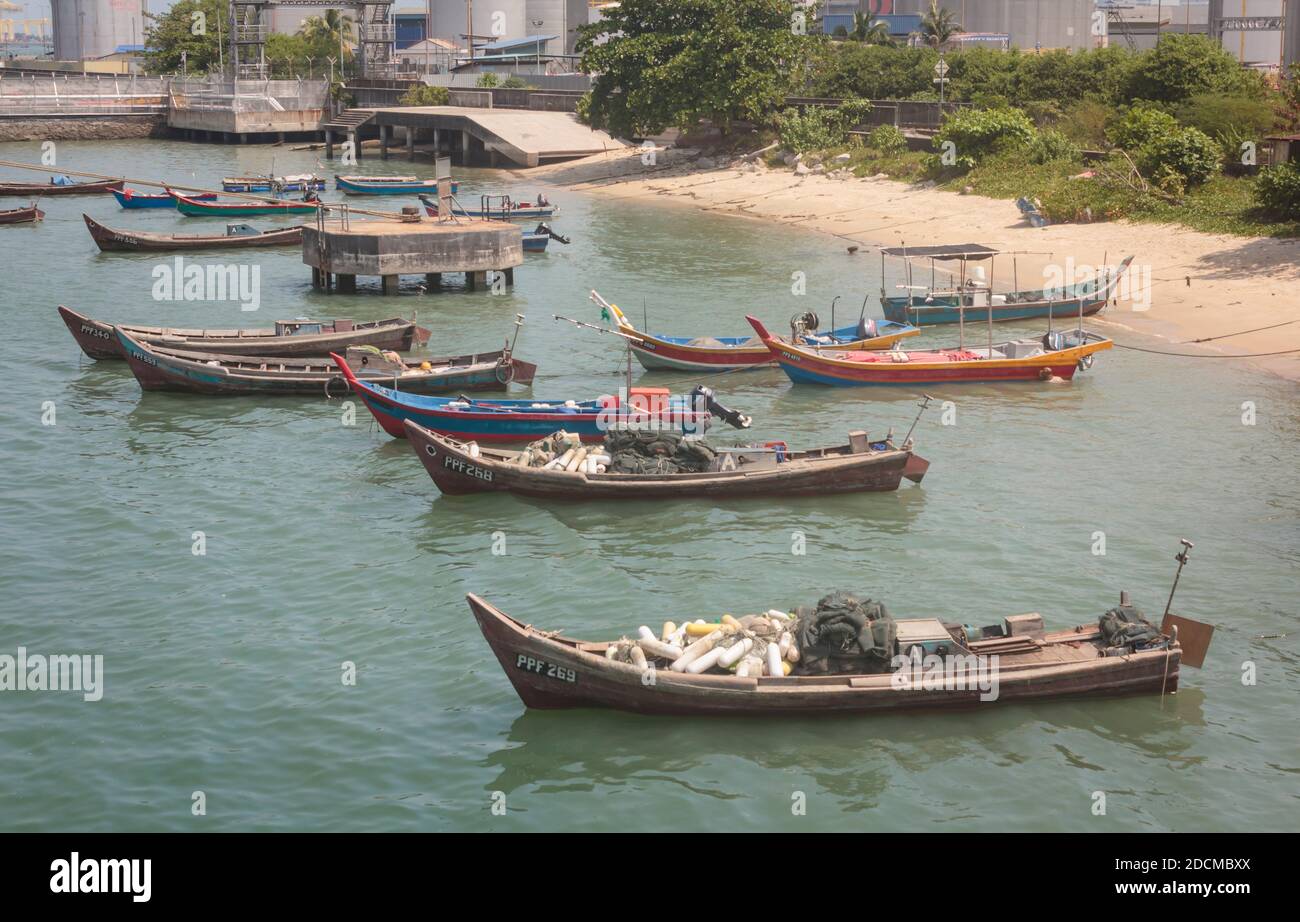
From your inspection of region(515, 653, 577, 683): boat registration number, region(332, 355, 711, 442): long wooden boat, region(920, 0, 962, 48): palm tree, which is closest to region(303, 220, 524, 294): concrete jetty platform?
region(332, 355, 711, 442): long wooden boat

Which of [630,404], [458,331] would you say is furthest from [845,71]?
[630,404]

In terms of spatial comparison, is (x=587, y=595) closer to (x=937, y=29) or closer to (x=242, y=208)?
(x=242, y=208)

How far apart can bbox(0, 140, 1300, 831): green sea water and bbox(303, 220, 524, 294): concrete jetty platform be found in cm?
860

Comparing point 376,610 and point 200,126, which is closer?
point 376,610

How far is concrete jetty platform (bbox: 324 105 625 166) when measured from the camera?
283 feet

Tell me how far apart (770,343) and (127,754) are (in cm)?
2058

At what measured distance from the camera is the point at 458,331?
43.0 m

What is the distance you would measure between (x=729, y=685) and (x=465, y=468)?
405 inches

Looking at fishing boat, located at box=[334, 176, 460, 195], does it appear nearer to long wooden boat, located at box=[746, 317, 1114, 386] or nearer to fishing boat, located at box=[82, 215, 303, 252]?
fishing boat, located at box=[82, 215, 303, 252]

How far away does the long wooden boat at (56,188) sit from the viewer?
70.4m

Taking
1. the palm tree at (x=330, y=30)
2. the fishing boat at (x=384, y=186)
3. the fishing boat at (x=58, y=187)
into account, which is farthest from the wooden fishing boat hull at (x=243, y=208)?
the palm tree at (x=330, y=30)

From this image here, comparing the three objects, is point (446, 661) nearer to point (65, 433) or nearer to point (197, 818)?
point (197, 818)

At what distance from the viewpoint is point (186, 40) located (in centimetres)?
12219

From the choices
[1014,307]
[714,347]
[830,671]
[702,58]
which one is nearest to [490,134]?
[702,58]
